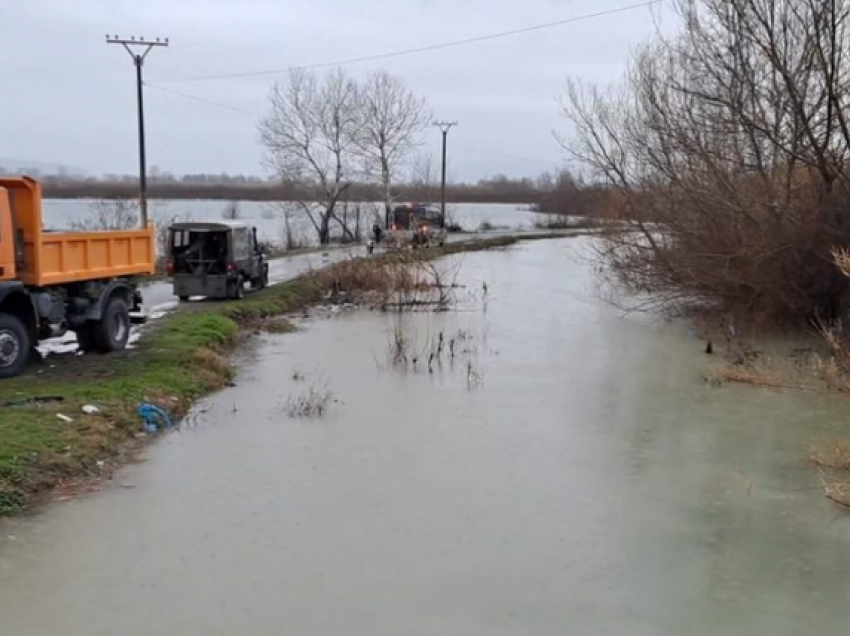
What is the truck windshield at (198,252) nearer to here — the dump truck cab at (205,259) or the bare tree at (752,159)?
the dump truck cab at (205,259)

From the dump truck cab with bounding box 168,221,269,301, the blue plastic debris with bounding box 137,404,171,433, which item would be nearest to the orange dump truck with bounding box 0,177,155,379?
the blue plastic debris with bounding box 137,404,171,433

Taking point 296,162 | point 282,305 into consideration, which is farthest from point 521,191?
point 282,305

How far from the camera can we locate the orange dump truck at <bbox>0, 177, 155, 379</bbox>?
1239 cm

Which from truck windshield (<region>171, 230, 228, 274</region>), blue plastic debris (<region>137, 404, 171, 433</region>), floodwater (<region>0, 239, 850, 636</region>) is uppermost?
truck windshield (<region>171, 230, 228, 274</region>)

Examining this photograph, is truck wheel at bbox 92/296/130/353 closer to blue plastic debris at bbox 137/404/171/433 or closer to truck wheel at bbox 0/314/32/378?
truck wheel at bbox 0/314/32/378

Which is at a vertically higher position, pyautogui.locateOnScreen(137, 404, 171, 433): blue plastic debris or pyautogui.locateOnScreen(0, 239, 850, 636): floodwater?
pyautogui.locateOnScreen(137, 404, 171, 433): blue plastic debris

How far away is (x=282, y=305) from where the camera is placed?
→ 2362 cm

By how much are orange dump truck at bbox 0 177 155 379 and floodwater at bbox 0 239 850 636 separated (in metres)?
2.35

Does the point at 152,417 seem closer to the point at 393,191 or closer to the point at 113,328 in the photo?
the point at 113,328

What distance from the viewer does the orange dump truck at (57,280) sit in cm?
1239

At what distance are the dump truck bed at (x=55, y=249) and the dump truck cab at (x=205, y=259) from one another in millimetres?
6472

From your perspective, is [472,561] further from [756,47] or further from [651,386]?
[756,47]

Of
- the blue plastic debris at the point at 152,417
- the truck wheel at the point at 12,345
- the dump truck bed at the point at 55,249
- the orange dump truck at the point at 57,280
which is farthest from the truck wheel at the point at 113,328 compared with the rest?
the blue plastic debris at the point at 152,417

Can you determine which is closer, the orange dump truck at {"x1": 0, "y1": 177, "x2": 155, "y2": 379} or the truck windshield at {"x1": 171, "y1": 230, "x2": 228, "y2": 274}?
the orange dump truck at {"x1": 0, "y1": 177, "x2": 155, "y2": 379}
